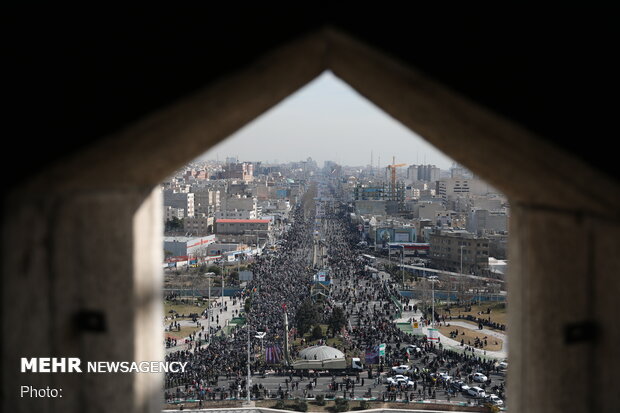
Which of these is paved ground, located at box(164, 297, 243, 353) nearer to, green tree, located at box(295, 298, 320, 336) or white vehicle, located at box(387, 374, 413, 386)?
green tree, located at box(295, 298, 320, 336)

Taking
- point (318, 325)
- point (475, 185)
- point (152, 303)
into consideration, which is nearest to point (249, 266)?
point (318, 325)

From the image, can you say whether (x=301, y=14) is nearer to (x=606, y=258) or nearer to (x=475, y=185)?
(x=606, y=258)

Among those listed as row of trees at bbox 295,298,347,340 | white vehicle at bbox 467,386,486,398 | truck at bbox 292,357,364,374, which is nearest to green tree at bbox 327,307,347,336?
row of trees at bbox 295,298,347,340

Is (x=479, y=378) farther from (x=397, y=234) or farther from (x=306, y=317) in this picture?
(x=397, y=234)

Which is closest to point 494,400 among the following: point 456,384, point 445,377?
point 456,384

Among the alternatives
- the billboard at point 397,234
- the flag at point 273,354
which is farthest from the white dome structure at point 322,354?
the billboard at point 397,234

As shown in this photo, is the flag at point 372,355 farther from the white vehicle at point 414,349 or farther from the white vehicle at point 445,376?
the white vehicle at point 445,376
